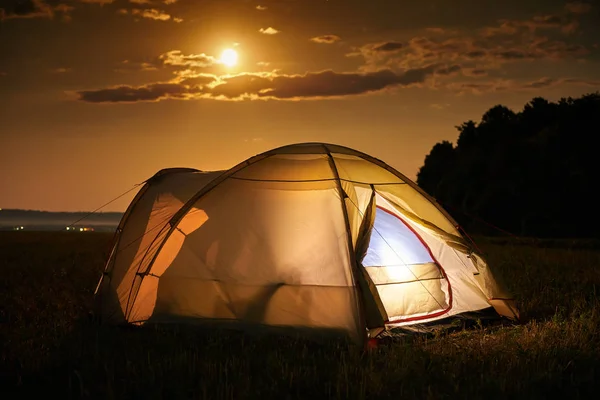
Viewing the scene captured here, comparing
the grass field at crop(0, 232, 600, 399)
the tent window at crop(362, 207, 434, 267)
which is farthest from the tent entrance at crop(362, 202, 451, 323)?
the grass field at crop(0, 232, 600, 399)

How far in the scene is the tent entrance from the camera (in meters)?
10.0

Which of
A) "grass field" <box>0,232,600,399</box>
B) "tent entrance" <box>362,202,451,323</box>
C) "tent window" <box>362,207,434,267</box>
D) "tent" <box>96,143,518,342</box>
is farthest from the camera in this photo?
"tent window" <box>362,207,434,267</box>

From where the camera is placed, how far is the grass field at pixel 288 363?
614cm

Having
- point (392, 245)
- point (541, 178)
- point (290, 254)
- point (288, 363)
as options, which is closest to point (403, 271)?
point (392, 245)

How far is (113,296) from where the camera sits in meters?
9.59

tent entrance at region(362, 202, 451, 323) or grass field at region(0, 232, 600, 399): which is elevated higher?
tent entrance at region(362, 202, 451, 323)

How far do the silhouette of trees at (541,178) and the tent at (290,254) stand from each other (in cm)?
2757

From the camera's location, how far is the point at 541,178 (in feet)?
130

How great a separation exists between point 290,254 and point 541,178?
3401cm

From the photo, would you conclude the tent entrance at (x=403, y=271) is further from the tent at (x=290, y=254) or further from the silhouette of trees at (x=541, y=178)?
the silhouette of trees at (x=541, y=178)

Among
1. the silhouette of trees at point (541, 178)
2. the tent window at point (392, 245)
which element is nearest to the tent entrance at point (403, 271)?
the tent window at point (392, 245)

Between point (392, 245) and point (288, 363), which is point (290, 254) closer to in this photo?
point (288, 363)

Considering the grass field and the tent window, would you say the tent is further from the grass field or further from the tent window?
the grass field

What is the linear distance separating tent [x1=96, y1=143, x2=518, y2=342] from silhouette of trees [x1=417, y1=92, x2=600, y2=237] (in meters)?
27.6
